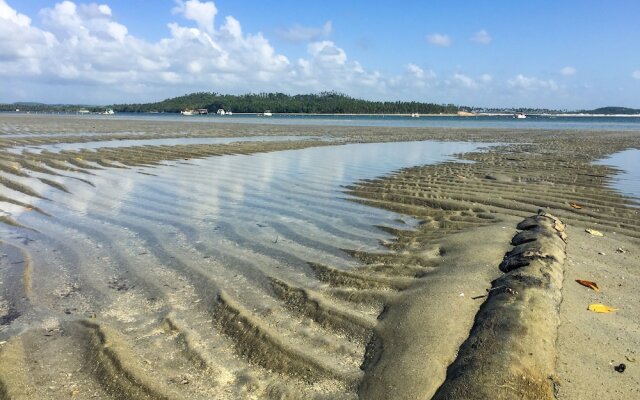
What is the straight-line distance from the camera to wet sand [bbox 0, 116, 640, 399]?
3684 mm

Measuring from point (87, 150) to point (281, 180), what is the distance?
12.1m

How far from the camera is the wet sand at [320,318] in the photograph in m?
3.68

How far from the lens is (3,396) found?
11.7 ft

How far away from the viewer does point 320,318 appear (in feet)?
16.0

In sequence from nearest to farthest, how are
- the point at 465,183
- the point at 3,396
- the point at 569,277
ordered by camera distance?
the point at 3,396
the point at 569,277
the point at 465,183

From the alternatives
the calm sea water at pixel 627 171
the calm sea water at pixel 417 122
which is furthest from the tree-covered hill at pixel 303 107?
the calm sea water at pixel 627 171

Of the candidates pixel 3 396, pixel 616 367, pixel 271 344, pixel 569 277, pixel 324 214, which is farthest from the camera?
pixel 324 214

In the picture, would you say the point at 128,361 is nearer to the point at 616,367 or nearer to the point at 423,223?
the point at 616,367

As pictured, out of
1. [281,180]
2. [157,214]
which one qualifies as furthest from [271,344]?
[281,180]

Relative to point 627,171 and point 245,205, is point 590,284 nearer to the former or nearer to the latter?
point 245,205

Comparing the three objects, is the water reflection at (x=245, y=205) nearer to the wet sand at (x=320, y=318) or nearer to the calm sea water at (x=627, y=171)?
the wet sand at (x=320, y=318)

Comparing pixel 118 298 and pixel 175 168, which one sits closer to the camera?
pixel 118 298

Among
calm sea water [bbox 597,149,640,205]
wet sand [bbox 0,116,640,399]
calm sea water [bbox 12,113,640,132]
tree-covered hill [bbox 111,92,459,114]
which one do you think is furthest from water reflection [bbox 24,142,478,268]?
tree-covered hill [bbox 111,92,459,114]

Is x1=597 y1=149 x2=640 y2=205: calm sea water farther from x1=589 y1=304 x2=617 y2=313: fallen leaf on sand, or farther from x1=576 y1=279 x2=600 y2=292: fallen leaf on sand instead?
x1=589 y1=304 x2=617 y2=313: fallen leaf on sand
